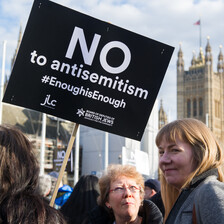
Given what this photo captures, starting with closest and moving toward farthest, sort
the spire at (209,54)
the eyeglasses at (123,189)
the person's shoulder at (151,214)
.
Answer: the person's shoulder at (151,214)
the eyeglasses at (123,189)
the spire at (209,54)

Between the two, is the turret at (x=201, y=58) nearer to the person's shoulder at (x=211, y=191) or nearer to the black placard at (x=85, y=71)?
the black placard at (x=85, y=71)

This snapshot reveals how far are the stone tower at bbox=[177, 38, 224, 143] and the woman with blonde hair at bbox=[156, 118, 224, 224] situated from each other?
171 feet

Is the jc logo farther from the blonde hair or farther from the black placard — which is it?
the blonde hair

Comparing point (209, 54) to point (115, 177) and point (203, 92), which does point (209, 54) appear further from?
point (115, 177)

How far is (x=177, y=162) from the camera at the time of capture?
152 cm

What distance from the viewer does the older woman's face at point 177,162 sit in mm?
1511

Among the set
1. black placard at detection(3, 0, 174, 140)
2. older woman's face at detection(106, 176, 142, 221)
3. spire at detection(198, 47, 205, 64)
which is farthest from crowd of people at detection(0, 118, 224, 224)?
spire at detection(198, 47, 205, 64)

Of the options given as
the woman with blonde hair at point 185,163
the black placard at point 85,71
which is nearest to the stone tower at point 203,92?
the black placard at point 85,71

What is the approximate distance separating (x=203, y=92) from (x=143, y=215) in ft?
175

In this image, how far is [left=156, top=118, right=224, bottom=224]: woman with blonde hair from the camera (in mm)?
1424

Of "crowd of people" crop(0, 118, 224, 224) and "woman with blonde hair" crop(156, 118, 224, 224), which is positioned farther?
"woman with blonde hair" crop(156, 118, 224, 224)

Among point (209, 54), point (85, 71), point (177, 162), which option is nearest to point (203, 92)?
point (209, 54)

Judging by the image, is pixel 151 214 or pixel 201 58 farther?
pixel 201 58

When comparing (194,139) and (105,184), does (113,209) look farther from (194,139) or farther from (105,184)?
(194,139)
